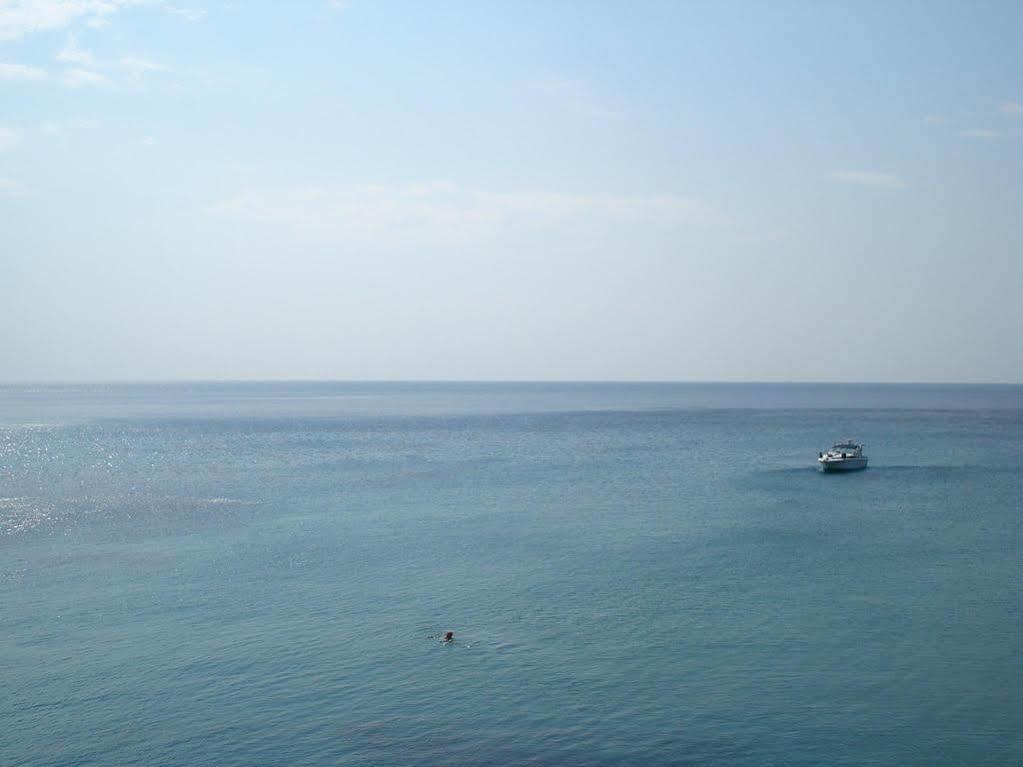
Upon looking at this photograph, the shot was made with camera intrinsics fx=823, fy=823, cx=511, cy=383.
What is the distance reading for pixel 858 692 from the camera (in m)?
34.6

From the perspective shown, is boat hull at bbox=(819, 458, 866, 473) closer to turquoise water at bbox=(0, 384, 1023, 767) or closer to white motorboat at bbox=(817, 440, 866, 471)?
white motorboat at bbox=(817, 440, 866, 471)

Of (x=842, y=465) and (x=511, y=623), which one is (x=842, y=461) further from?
(x=511, y=623)

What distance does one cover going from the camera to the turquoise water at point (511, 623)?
31000mm

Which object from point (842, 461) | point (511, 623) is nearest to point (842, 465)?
point (842, 461)

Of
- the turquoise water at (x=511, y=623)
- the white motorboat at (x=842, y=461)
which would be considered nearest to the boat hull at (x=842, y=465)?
the white motorboat at (x=842, y=461)

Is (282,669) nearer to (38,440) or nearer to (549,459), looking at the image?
(549,459)

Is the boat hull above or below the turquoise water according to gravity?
above

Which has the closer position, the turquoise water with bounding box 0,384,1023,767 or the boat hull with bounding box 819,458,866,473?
the turquoise water with bounding box 0,384,1023,767

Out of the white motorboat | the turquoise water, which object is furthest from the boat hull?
the turquoise water

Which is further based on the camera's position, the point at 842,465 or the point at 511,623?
the point at 842,465

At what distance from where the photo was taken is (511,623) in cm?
4297

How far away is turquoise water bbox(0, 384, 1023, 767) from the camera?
3100cm

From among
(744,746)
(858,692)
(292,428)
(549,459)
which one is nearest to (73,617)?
(744,746)

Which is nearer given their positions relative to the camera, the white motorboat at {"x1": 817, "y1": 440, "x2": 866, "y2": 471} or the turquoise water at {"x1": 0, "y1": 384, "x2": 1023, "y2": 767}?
the turquoise water at {"x1": 0, "y1": 384, "x2": 1023, "y2": 767}
